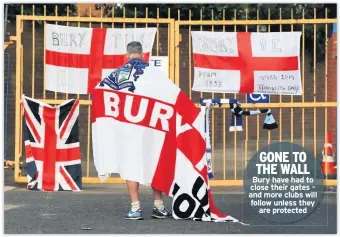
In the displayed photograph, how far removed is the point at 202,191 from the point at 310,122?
11.4 m

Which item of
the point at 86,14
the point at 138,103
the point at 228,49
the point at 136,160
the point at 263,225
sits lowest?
the point at 263,225

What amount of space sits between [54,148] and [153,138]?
266 cm

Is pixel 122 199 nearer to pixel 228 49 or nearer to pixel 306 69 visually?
pixel 228 49

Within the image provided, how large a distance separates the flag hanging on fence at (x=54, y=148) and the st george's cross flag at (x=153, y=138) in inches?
89.6

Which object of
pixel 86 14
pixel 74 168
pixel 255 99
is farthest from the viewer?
pixel 86 14

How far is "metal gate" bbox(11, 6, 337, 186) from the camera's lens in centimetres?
1120

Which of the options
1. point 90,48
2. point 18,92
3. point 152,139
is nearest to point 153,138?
point 152,139

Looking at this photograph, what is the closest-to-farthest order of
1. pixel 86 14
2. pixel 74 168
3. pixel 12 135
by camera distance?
pixel 74 168, pixel 12 135, pixel 86 14

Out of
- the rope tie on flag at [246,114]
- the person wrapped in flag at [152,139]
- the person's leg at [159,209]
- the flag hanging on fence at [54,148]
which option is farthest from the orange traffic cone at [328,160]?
the person's leg at [159,209]

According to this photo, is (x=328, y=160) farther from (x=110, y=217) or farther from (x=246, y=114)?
(x=110, y=217)

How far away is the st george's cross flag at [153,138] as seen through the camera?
8562 mm

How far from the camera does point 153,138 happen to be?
8.62 m

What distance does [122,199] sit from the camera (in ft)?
33.1

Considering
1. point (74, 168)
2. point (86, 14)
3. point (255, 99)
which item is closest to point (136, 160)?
point (74, 168)
